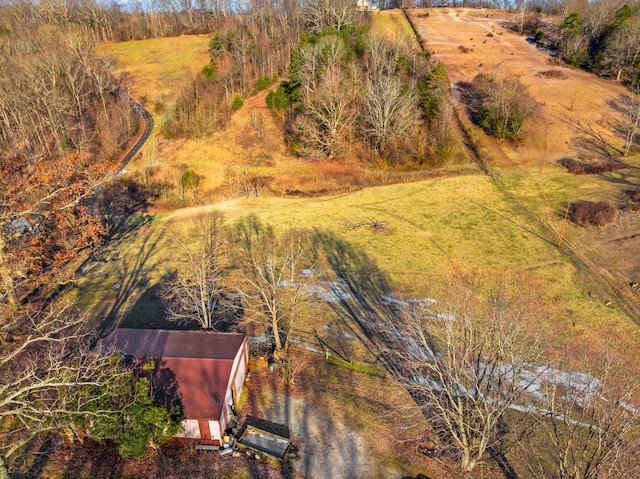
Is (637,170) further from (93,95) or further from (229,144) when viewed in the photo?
(93,95)

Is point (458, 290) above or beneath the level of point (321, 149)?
beneath

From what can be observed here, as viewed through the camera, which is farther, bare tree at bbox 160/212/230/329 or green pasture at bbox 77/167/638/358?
green pasture at bbox 77/167/638/358

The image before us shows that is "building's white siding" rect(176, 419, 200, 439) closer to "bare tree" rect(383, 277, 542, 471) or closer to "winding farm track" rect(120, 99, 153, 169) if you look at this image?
"bare tree" rect(383, 277, 542, 471)

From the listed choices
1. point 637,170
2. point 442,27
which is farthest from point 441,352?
point 442,27

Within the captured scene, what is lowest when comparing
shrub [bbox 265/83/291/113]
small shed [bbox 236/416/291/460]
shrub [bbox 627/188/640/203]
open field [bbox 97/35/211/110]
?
small shed [bbox 236/416/291/460]

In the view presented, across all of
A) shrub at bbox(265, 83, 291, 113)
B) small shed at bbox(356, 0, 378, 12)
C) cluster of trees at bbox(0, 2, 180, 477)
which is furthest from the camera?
small shed at bbox(356, 0, 378, 12)

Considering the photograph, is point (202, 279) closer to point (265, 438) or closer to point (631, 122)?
point (265, 438)

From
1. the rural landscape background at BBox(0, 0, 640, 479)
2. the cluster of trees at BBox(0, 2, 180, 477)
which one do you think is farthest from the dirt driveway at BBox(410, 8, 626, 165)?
the cluster of trees at BBox(0, 2, 180, 477)
